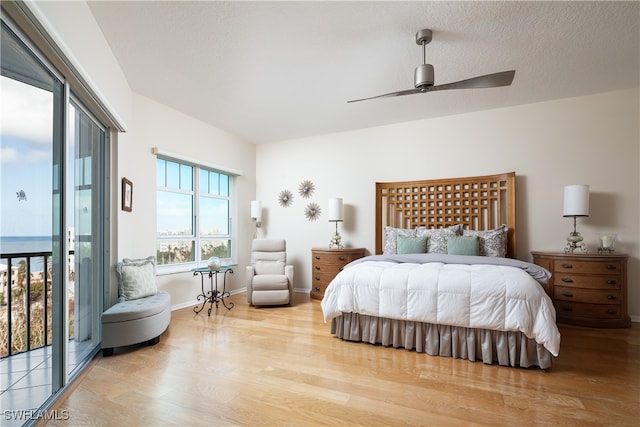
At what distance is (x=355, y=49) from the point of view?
271 cm

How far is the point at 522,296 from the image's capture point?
2.31 m

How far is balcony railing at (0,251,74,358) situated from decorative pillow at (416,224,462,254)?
3.72 m

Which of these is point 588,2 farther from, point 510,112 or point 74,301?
point 74,301

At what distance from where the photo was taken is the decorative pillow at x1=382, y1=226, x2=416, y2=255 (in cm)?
420

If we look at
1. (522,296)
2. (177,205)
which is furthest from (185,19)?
(522,296)

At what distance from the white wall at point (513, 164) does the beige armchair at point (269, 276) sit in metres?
0.72

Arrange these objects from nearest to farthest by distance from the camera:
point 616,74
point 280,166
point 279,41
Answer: point 279,41 < point 616,74 < point 280,166

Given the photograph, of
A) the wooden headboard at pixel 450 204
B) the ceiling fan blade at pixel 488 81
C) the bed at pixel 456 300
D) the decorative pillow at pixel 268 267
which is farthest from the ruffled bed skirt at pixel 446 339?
the ceiling fan blade at pixel 488 81

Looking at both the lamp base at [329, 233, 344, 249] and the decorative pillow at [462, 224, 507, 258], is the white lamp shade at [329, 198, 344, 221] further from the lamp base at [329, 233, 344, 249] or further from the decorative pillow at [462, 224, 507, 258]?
the decorative pillow at [462, 224, 507, 258]

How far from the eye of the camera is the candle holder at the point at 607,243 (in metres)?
3.49

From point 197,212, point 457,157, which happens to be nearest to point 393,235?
point 457,157

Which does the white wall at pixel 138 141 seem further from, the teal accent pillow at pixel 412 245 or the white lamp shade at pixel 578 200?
the white lamp shade at pixel 578 200

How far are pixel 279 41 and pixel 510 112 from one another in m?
3.27

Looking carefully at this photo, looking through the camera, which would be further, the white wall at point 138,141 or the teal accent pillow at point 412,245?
the teal accent pillow at point 412,245
